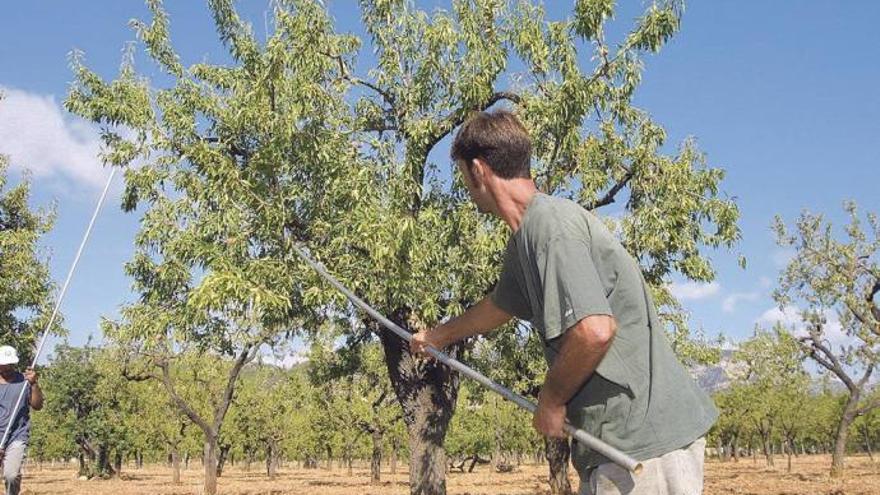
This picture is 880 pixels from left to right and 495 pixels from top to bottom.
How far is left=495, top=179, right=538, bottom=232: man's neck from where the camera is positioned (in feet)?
10.3

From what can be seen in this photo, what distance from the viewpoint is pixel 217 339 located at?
14828 mm

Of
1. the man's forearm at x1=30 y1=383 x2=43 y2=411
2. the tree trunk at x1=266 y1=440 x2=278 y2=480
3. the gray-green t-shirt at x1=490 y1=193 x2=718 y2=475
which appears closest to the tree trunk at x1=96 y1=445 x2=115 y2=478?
the tree trunk at x1=266 y1=440 x2=278 y2=480

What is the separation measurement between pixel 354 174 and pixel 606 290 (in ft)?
34.6

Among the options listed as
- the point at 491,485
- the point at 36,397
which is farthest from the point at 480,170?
the point at 491,485

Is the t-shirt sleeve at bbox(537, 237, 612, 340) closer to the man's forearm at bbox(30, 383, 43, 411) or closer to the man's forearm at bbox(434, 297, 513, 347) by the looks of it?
the man's forearm at bbox(434, 297, 513, 347)

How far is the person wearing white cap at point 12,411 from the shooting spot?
10.8m

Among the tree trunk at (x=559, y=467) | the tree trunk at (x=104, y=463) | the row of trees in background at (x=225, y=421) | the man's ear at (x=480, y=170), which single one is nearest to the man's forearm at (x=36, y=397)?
the man's ear at (x=480, y=170)

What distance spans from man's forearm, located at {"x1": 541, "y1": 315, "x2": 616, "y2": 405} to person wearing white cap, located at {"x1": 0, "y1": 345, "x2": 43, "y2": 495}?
1005 centimetres

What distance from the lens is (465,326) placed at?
12.8ft

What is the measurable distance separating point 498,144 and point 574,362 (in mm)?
982

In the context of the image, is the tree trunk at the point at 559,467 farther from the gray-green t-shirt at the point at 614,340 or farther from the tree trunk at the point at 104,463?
the tree trunk at the point at 104,463

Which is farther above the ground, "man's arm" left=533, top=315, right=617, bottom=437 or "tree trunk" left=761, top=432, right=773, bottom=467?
"man's arm" left=533, top=315, right=617, bottom=437

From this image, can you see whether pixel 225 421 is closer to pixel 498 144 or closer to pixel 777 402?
pixel 777 402

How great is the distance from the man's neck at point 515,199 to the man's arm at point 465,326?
598 mm
